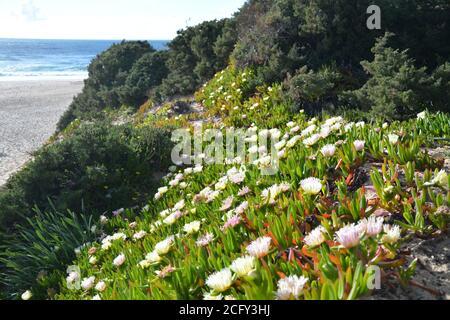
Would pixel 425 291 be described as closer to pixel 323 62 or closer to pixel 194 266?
pixel 194 266

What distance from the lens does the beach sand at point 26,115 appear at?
14.7 metres

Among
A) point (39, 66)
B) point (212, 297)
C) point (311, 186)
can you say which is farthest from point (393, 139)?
point (39, 66)

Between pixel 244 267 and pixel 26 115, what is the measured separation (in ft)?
84.4

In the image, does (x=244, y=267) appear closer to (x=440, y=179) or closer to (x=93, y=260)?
(x=440, y=179)

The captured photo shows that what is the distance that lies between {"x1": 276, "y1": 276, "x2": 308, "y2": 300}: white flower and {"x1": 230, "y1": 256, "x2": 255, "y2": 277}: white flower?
16 centimetres

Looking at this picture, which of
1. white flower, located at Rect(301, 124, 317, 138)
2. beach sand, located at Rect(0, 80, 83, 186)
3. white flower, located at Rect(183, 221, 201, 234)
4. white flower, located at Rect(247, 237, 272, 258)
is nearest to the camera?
white flower, located at Rect(247, 237, 272, 258)

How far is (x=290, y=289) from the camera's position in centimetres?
153

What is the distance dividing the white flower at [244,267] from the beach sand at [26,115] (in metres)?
9.77

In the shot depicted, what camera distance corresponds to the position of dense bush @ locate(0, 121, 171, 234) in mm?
4848

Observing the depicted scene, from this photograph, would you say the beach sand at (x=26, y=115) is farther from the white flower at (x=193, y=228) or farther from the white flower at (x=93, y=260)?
the white flower at (x=193, y=228)

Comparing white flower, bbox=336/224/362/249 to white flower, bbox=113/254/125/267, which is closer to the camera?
white flower, bbox=336/224/362/249

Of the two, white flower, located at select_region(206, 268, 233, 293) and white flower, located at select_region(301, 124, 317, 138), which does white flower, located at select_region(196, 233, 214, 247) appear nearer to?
white flower, located at select_region(206, 268, 233, 293)

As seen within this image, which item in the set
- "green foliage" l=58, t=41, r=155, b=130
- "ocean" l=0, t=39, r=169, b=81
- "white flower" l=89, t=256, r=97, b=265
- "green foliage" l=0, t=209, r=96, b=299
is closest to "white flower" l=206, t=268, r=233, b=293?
"white flower" l=89, t=256, r=97, b=265

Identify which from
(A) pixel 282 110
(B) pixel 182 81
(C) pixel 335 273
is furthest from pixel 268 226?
(B) pixel 182 81
